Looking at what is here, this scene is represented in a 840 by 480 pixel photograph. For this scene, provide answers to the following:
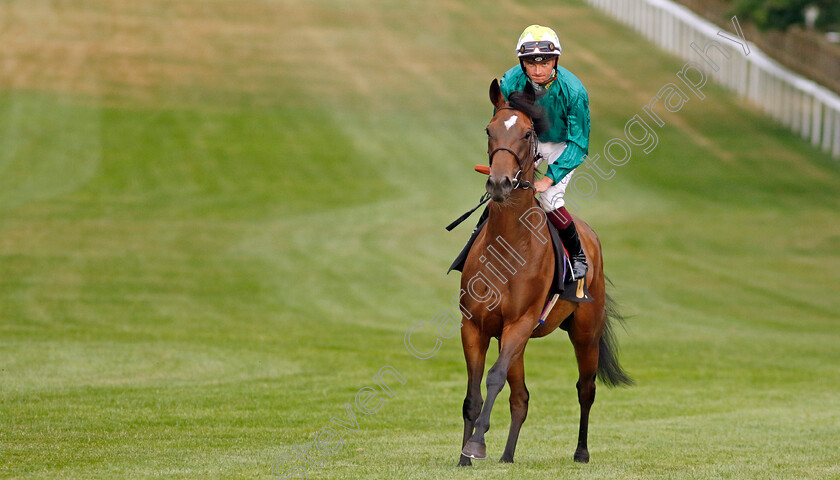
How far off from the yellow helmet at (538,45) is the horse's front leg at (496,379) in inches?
82.3

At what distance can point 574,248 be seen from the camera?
9.21 m

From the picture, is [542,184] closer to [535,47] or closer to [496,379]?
[535,47]

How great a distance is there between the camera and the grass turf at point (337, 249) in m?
10.6

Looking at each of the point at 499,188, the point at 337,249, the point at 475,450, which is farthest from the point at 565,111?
the point at 337,249

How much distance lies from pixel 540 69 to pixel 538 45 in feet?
0.67

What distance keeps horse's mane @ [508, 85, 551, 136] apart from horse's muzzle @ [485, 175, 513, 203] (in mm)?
789

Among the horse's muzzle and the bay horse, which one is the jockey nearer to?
the bay horse

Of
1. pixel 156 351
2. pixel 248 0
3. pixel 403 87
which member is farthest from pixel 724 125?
pixel 156 351

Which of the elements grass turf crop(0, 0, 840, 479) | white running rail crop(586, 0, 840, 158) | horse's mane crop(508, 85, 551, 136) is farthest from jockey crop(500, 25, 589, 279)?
white running rail crop(586, 0, 840, 158)

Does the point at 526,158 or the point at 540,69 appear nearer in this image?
the point at 526,158

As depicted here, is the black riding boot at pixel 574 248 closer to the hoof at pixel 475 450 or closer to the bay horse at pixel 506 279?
the bay horse at pixel 506 279

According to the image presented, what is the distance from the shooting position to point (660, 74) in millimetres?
45125

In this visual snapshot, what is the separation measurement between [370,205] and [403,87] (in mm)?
13259

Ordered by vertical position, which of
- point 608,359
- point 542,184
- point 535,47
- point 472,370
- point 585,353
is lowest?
point 608,359
